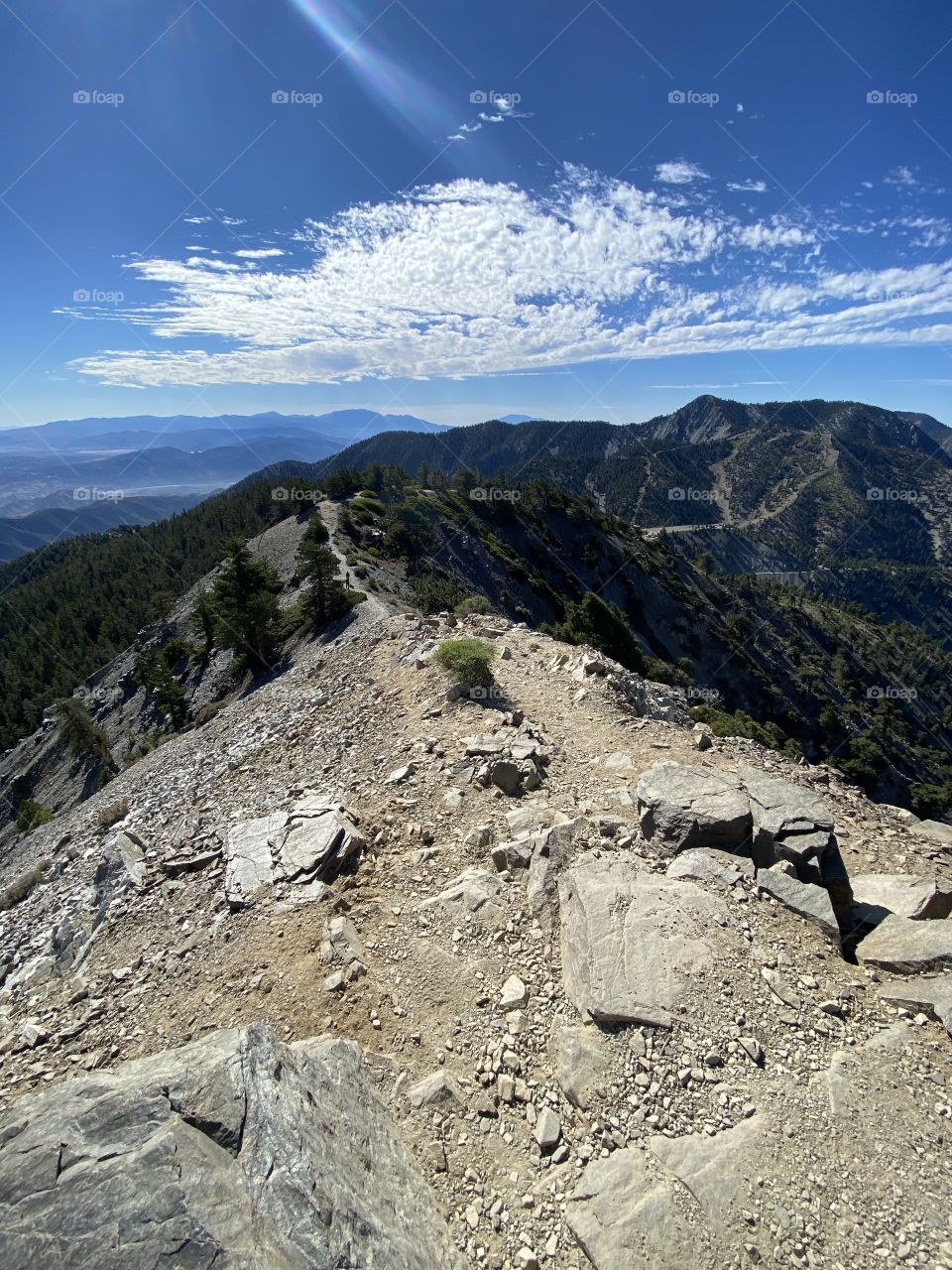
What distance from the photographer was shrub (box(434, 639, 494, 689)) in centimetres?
1723

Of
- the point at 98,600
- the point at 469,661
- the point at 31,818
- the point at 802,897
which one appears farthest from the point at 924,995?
the point at 98,600

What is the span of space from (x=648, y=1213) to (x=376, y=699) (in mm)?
15103

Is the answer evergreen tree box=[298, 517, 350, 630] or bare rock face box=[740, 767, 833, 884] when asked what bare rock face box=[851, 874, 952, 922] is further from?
evergreen tree box=[298, 517, 350, 630]

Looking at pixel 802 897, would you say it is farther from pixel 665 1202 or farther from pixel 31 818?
pixel 31 818

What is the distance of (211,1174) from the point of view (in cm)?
496

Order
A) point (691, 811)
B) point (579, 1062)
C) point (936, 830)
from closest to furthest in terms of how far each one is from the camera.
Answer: point (579, 1062)
point (691, 811)
point (936, 830)

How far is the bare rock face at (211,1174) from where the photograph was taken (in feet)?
14.5

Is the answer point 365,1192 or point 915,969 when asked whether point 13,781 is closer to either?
point 365,1192

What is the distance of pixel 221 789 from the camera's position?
17.8 metres

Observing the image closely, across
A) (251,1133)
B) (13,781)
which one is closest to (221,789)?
(251,1133)

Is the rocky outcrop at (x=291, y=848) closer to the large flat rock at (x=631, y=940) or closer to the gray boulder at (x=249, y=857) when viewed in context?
the gray boulder at (x=249, y=857)

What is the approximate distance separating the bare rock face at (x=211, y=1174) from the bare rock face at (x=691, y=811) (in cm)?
635

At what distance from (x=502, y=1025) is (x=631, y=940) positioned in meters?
2.24

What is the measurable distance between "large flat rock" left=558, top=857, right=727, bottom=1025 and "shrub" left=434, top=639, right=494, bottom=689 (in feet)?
27.1
